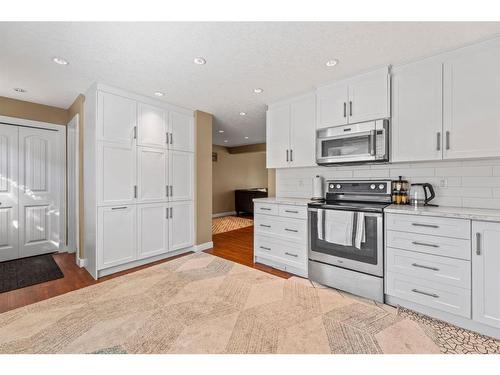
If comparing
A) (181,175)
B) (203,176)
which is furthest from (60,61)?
(203,176)

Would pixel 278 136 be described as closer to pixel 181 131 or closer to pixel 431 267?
pixel 181 131

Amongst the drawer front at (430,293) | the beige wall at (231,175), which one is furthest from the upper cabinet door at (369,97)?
the beige wall at (231,175)

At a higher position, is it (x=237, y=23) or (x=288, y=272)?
(x=237, y=23)

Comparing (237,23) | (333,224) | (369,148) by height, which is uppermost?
(237,23)

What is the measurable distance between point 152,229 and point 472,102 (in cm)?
384

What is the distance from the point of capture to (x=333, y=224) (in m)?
2.50

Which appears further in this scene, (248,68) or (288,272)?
(288,272)

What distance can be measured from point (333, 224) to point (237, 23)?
2042 mm

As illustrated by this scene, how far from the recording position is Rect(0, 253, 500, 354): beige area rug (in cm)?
162

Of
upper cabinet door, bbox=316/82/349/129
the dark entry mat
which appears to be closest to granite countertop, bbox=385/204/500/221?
upper cabinet door, bbox=316/82/349/129

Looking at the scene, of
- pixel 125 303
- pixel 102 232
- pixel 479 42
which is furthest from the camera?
pixel 102 232

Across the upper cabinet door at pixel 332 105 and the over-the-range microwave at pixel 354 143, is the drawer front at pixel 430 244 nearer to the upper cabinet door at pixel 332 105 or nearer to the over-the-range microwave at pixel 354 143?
the over-the-range microwave at pixel 354 143

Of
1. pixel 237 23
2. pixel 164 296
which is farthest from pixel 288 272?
pixel 237 23

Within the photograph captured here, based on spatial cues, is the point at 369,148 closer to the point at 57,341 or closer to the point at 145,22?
the point at 145,22
